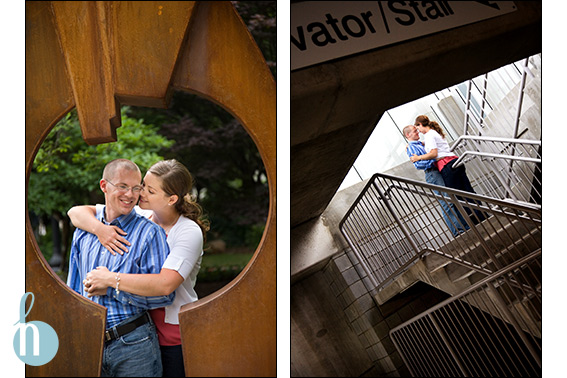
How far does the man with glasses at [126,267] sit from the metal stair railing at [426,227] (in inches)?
48.6

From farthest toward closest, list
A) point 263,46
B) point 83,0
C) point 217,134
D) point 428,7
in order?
point 217,134 → point 263,46 → point 428,7 → point 83,0

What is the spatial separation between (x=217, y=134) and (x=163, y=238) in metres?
2.10

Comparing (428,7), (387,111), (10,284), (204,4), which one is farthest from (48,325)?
(428,7)

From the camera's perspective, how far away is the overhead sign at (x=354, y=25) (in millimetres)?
1272

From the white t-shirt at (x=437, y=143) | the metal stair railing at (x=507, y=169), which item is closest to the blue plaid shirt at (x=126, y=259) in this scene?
the white t-shirt at (x=437, y=143)

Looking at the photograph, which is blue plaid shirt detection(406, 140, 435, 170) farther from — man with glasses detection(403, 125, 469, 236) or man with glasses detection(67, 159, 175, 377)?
man with glasses detection(67, 159, 175, 377)

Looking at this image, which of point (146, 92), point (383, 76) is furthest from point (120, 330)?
point (383, 76)

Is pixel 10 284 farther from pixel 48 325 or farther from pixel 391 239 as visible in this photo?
pixel 391 239

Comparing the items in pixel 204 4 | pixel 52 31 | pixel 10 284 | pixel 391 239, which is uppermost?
pixel 52 31

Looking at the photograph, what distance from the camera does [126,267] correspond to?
1.12 meters

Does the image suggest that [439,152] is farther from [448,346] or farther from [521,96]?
[448,346]

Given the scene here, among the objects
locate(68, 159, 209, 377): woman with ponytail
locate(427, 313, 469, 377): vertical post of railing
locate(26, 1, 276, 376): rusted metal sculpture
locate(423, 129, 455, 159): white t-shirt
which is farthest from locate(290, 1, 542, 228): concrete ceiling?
locate(427, 313, 469, 377): vertical post of railing

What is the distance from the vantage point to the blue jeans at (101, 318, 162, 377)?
1133mm

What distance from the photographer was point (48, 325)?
3.59 ft
